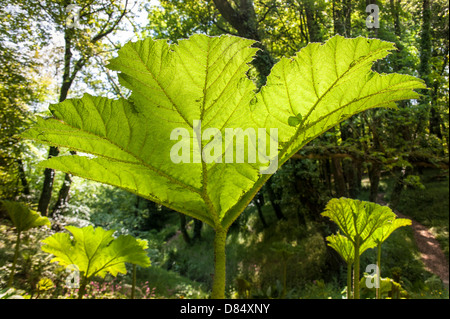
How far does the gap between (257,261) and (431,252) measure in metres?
4.21

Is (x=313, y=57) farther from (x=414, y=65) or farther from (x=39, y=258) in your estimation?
(x=414, y=65)

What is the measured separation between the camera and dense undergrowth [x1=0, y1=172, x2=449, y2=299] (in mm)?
2988

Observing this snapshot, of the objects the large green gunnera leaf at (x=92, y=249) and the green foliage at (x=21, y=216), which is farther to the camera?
the green foliage at (x=21, y=216)

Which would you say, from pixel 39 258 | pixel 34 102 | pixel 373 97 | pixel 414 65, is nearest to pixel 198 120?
pixel 373 97

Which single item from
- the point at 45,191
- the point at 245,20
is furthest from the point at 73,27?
the point at 245,20

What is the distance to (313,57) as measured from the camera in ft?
1.86

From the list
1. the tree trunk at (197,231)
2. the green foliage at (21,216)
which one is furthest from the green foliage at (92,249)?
the tree trunk at (197,231)

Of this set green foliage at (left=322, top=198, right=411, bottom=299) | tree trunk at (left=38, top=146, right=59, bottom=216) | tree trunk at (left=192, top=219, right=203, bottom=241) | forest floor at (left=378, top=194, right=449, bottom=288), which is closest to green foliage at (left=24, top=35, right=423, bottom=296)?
green foliage at (left=322, top=198, right=411, bottom=299)

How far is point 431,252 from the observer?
6773 millimetres

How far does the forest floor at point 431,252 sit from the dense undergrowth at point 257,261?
18 cm

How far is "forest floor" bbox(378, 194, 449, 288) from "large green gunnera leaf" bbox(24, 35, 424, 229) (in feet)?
21.8

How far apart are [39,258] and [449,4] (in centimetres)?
624

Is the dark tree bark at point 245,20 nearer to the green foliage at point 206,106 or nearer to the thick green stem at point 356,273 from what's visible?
the thick green stem at point 356,273

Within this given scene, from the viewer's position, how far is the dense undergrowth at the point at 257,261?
9.80 feet
